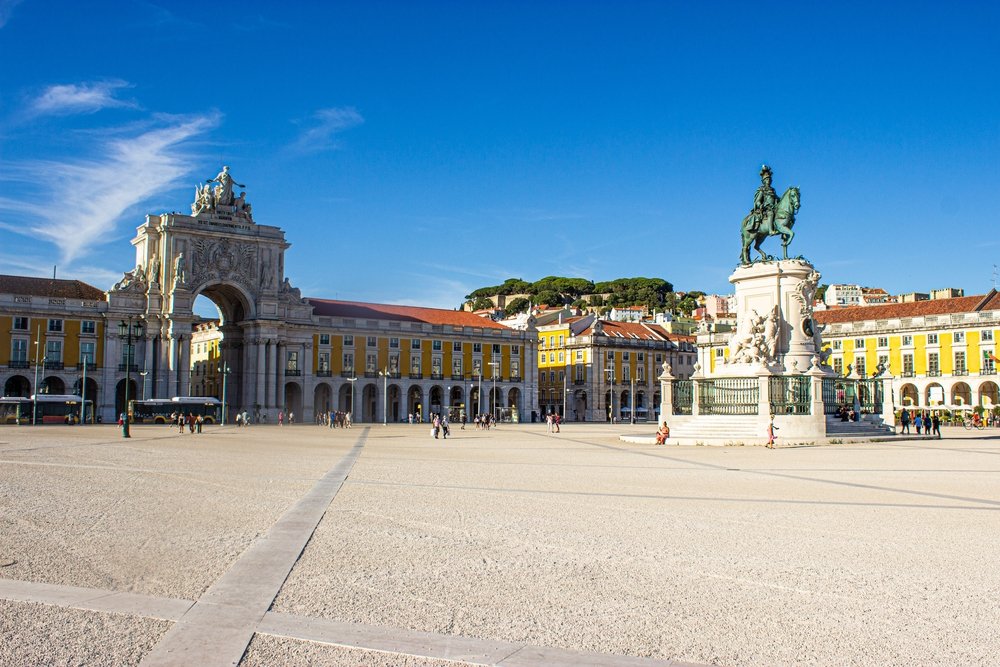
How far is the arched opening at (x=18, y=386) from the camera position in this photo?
73.1 metres

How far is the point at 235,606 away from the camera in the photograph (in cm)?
718

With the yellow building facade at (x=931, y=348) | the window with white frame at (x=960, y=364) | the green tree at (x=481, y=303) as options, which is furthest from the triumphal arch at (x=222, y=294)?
the green tree at (x=481, y=303)

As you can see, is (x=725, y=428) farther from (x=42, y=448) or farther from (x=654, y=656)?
(x=654, y=656)

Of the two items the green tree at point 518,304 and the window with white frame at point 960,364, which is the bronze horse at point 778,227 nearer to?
the window with white frame at point 960,364

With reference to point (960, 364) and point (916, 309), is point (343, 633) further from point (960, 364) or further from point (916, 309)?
point (916, 309)

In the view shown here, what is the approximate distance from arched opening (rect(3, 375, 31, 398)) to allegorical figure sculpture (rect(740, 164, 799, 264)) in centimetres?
5823

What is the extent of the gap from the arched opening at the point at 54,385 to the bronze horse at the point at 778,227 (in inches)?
2234

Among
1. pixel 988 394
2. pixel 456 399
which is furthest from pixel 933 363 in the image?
pixel 456 399

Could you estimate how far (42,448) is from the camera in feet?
94.3

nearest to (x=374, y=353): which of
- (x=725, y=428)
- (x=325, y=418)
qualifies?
(x=325, y=418)

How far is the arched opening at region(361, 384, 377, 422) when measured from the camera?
89.1 meters

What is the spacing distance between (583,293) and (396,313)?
309 ft

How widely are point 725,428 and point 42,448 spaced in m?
22.4

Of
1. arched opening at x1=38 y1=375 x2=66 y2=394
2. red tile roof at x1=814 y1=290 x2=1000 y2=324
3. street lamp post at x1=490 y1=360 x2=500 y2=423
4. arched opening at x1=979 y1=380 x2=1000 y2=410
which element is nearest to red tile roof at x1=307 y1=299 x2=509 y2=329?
street lamp post at x1=490 y1=360 x2=500 y2=423
